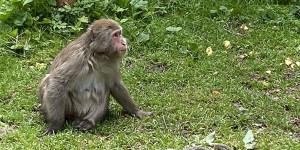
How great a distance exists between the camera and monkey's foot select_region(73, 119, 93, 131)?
6.88m

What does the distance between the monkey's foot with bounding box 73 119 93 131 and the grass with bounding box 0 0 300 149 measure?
0.09m

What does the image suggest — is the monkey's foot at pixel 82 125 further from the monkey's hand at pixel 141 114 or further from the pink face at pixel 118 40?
the pink face at pixel 118 40

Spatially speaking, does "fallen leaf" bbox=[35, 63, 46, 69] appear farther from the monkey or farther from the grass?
the monkey

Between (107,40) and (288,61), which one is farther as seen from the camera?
(288,61)

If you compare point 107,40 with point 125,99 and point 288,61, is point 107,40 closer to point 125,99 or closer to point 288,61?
point 125,99

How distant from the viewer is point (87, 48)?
6.94m

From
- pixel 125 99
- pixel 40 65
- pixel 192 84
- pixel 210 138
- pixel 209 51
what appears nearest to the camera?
pixel 210 138

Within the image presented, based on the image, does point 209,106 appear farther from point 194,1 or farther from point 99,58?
point 194,1

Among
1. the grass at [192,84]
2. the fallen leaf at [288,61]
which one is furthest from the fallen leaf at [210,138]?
the fallen leaf at [288,61]

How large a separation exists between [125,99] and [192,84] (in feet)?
4.63

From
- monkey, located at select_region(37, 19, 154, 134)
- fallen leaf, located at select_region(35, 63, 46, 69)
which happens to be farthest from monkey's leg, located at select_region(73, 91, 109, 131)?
fallen leaf, located at select_region(35, 63, 46, 69)

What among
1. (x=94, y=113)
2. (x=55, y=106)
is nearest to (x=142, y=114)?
(x=94, y=113)

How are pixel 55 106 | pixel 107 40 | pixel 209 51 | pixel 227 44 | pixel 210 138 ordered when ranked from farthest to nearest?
pixel 227 44, pixel 209 51, pixel 107 40, pixel 55 106, pixel 210 138

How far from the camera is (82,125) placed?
22.7 ft
